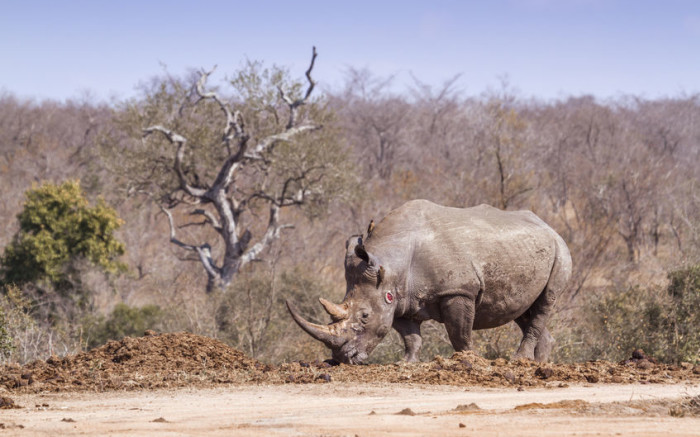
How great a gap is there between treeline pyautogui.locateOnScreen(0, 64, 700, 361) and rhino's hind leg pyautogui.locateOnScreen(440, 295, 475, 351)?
4.03 meters

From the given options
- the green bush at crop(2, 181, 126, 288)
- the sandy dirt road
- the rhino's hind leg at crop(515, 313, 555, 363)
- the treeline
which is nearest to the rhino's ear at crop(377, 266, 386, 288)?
the sandy dirt road

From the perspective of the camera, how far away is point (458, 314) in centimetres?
1034

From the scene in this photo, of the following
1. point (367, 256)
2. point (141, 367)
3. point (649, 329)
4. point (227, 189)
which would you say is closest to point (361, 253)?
point (367, 256)

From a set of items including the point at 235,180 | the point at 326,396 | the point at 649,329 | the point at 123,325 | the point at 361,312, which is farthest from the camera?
the point at 235,180

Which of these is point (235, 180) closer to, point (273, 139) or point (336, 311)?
point (273, 139)

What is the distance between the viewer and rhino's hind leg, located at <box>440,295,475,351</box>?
1032cm

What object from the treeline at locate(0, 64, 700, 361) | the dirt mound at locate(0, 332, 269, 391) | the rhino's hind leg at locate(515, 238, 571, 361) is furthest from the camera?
the treeline at locate(0, 64, 700, 361)

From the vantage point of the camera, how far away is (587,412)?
757 cm

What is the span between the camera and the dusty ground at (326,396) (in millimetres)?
7117

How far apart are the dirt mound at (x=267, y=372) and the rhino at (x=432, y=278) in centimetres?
44

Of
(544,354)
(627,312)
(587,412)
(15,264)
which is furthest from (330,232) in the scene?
(587,412)

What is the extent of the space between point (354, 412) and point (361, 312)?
2550mm

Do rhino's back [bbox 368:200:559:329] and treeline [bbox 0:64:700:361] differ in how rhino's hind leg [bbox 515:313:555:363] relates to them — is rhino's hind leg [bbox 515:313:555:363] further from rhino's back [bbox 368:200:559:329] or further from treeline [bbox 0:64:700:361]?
treeline [bbox 0:64:700:361]

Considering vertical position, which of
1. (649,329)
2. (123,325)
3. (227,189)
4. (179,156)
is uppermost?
(179,156)
